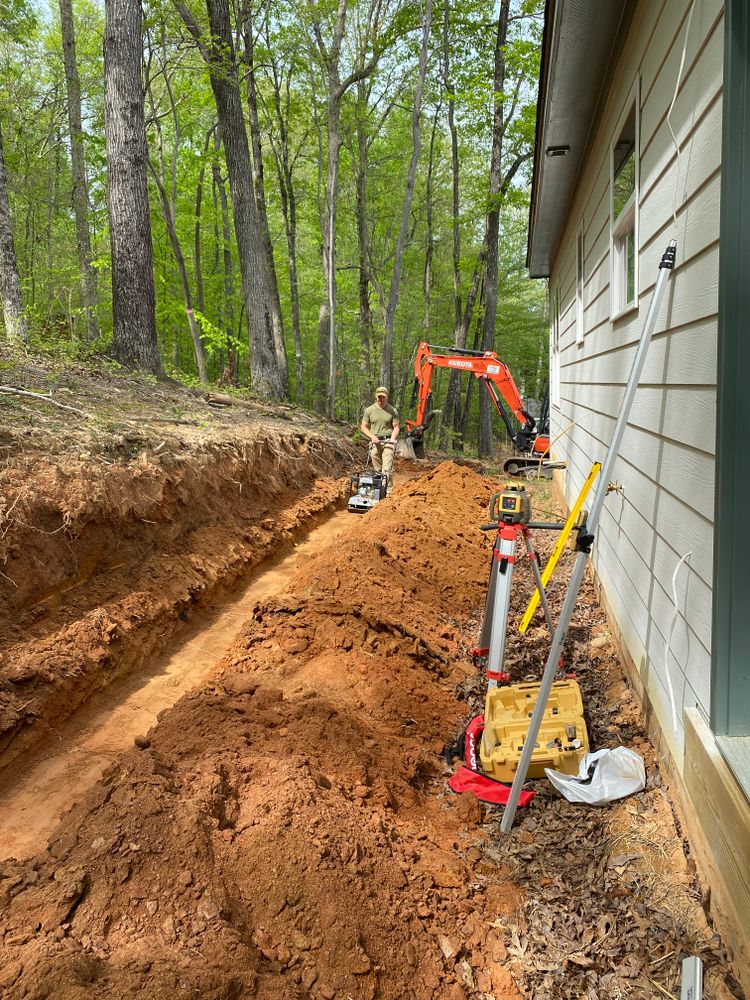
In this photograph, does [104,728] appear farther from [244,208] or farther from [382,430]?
[244,208]

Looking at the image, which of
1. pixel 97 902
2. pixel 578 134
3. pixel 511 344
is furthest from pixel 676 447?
pixel 511 344

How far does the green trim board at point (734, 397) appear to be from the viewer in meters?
2.28

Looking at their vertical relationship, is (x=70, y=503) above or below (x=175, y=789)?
above

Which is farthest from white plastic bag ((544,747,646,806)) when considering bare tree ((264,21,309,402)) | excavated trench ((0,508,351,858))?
bare tree ((264,21,309,402))

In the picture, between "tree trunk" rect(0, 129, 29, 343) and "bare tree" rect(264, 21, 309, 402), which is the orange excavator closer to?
"tree trunk" rect(0, 129, 29, 343)

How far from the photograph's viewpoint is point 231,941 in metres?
2.36

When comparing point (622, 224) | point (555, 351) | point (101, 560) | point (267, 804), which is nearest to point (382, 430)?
point (555, 351)

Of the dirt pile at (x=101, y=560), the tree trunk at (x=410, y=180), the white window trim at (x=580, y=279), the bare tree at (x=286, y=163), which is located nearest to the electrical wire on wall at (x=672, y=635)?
the dirt pile at (x=101, y=560)

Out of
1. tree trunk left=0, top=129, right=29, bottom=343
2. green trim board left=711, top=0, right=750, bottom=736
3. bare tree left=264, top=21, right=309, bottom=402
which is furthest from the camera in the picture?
bare tree left=264, top=21, right=309, bottom=402

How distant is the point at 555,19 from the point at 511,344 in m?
28.2

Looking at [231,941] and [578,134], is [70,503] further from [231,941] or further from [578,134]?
[578,134]

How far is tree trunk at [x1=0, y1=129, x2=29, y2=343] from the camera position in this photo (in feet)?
30.7

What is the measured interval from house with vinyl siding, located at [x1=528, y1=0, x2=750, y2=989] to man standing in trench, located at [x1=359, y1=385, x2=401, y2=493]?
5543 millimetres

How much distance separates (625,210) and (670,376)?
232cm
